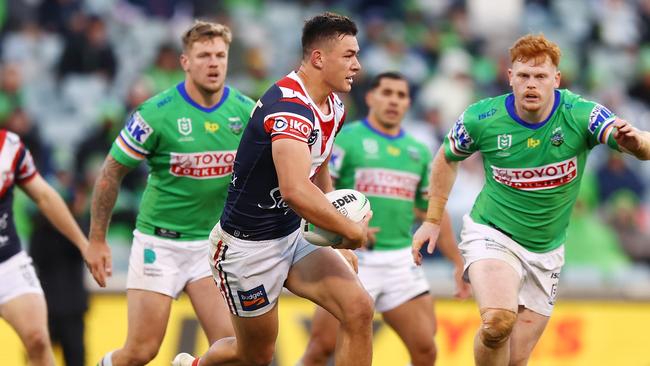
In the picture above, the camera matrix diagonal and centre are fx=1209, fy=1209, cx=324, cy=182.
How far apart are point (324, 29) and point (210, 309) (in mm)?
2368

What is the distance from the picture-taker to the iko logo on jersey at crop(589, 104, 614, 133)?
26.0 feet

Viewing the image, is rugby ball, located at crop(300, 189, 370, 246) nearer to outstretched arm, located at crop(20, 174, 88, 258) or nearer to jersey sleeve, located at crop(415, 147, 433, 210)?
outstretched arm, located at crop(20, 174, 88, 258)

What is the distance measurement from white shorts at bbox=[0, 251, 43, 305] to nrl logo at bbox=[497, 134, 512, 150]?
12.0 ft

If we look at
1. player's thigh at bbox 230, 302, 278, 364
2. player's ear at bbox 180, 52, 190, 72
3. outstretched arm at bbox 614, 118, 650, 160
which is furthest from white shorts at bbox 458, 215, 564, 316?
player's ear at bbox 180, 52, 190, 72

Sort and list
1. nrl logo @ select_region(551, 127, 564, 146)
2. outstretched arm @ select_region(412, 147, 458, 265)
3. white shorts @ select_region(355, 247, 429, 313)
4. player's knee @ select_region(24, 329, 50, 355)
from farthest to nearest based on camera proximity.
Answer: white shorts @ select_region(355, 247, 429, 313) → player's knee @ select_region(24, 329, 50, 355) → outstretched arm @ select_region(412, 147, 458, 265) → nrl logo @ select_region(551, 127, 564, 146)

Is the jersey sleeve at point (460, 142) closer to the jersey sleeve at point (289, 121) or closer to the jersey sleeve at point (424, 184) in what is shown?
the jersey sleeve at point (289, 121)

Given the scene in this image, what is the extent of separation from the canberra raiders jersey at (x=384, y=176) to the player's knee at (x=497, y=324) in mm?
2492

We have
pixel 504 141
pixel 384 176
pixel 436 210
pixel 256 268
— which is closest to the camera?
pixel 256 268

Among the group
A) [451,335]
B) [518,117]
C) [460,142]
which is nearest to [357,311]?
[460,142]

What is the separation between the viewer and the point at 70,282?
458 inches

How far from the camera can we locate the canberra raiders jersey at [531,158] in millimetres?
8102

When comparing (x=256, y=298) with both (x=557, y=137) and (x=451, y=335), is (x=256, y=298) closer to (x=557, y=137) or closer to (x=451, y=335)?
(x=557, y=137)

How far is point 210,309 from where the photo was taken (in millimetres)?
8664

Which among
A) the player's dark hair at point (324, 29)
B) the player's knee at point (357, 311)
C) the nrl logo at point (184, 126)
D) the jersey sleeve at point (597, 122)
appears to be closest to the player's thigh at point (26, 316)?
the nrl logo at point (184, 126)
